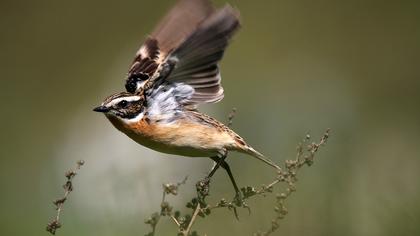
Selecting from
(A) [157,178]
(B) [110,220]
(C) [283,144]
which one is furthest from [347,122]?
(B) [110,220]

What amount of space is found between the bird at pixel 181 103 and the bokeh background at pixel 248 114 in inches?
23.1

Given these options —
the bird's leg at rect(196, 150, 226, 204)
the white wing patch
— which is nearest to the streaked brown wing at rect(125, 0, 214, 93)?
the white wing patch

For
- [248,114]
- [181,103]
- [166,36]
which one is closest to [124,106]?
[181,103]

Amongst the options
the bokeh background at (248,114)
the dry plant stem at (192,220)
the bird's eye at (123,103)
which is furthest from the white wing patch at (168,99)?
the dry plant stem at (192,220)

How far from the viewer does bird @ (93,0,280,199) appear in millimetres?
5578

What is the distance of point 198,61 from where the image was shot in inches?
224

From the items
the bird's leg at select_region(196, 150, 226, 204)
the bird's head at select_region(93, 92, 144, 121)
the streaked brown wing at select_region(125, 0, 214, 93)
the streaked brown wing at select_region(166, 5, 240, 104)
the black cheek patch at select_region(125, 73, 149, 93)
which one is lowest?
the bird's leg at select_region(196, 150, 226, 204)

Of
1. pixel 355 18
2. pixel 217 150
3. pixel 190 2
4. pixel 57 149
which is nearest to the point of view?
pixel 217 150

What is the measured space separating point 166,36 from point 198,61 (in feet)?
5.81

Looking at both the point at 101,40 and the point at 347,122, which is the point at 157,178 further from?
the point at 101,40

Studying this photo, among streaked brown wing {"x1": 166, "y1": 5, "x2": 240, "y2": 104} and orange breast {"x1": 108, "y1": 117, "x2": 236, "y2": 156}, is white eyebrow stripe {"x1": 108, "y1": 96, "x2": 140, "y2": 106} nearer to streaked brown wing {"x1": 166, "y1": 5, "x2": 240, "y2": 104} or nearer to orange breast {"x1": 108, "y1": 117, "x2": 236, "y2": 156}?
orange breast {"x1": 108, "y1": 117, "x2": 236, "y2": 156}

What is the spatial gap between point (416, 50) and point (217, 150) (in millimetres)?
8400

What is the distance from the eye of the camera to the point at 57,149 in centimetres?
1170

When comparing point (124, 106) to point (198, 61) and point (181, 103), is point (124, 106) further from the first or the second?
point (198, 61)
